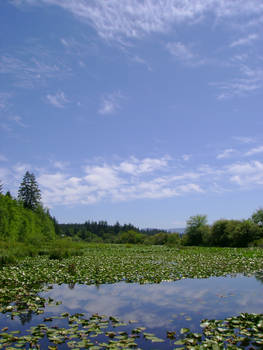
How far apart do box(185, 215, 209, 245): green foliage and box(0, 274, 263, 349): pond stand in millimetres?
49097

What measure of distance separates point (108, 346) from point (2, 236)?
106ft

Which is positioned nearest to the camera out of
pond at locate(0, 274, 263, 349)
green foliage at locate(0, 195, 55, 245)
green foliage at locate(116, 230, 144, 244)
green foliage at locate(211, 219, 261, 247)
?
pond at locate(0, 274, 263, 349)

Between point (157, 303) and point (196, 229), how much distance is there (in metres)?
57.8

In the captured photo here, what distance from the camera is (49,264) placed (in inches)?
734

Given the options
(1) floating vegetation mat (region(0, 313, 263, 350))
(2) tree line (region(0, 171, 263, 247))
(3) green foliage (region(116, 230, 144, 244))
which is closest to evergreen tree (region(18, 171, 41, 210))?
(2) tree line (region(0, 171, 263, 247))

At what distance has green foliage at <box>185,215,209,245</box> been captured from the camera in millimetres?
63000

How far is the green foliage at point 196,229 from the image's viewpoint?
207ft

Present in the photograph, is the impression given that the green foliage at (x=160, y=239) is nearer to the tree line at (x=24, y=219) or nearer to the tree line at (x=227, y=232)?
the tree line at (x=227, y=232)

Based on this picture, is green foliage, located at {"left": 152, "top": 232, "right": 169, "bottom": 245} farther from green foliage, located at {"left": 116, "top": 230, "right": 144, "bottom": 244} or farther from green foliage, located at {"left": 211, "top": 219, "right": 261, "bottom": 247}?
green foliage, located at {"left": 211, "top": 219, "right": 261, "bottom": 247}

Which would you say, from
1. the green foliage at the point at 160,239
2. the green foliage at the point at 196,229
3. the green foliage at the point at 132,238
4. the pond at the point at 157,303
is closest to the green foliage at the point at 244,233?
the green foliage at the point at 196,229

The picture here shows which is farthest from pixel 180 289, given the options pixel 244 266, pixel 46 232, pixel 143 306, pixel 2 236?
pixel 46 232

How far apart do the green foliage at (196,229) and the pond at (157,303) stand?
4910 centimetres

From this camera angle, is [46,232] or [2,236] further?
[46,232]

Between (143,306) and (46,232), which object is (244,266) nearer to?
(143,306)
